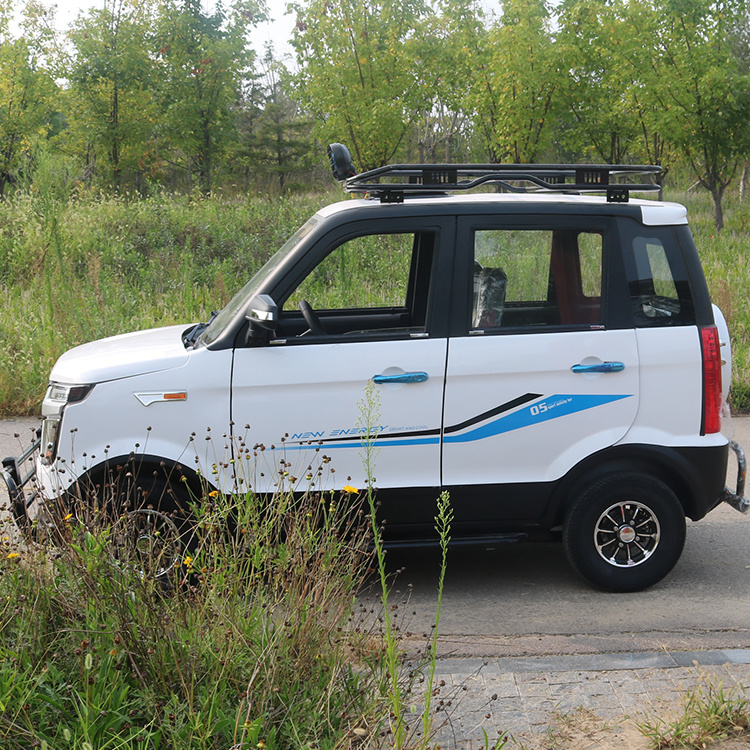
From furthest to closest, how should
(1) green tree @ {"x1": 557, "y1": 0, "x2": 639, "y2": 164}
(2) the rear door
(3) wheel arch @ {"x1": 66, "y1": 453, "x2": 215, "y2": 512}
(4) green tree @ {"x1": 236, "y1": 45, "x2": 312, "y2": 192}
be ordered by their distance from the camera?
(4) green tree @ {"x1": 236, "y1": 45, "x2": 312, "y2": 192}
(1) green tree @ {"x1": 557, "y1": 0, "x2": 639, "y2": 164}
(2) the rear door
(3) wheel arch @ {"x1": 66, "y1": 453, "x2": 215, "y2": 512}

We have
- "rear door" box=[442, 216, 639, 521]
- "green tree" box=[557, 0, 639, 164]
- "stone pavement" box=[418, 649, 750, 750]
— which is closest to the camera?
"stone pavement" box=[418, 649, 750, 750]

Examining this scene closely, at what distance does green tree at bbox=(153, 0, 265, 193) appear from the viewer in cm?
3238

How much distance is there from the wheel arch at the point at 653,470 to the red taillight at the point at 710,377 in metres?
0.18

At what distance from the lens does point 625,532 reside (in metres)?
4.89

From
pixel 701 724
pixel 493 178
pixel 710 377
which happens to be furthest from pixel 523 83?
pixel 701 724

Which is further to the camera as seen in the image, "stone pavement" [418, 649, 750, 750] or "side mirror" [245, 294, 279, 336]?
"side mirror" [245, 294, 279, 336]

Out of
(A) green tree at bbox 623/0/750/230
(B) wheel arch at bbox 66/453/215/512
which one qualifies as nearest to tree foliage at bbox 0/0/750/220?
(A) green tree at bbox 623/0/750/230

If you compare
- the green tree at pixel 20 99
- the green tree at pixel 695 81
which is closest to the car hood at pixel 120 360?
the green tree at pixel 695 81

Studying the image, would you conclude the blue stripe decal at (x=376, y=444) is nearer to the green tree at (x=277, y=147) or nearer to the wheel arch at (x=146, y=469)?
the wheel arch at (x=146, y=469)

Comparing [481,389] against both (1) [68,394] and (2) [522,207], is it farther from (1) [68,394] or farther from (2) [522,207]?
(1) [68,394]

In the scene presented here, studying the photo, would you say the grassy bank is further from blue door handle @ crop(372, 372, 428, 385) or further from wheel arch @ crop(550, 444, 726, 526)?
blue door handle @ crop(372, 372, 428, 385)

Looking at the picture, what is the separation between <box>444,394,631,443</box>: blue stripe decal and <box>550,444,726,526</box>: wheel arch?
0.94 feet

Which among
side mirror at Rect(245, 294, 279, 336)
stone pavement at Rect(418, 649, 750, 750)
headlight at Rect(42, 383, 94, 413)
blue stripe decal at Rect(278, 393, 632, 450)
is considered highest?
side mirror at Rect(245, 294, 279, 336)

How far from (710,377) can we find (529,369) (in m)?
0.99
